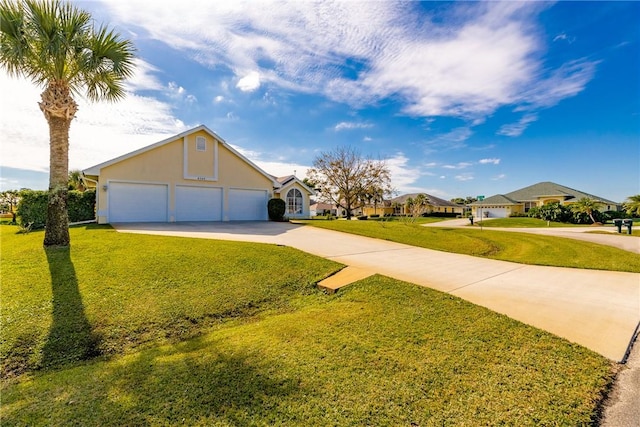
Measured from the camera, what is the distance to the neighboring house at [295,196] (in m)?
24.2

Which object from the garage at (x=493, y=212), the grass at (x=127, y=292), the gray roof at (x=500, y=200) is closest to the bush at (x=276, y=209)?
the grass at (x=127, y=292)

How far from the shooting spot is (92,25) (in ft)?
25.6

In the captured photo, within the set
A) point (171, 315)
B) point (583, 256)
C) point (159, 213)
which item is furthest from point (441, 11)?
point (159, 213)

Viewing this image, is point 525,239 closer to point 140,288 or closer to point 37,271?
point 140,288

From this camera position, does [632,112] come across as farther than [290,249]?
Yes

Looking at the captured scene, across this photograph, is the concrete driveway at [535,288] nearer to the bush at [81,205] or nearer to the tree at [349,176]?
the bush at [81,205]

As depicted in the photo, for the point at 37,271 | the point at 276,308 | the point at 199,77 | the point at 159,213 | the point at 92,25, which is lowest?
the point at 276,308

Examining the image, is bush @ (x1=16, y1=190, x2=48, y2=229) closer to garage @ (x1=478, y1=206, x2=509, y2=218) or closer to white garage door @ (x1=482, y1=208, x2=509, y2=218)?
garage @ (x1=478, y1=206, x2=509, y2=218)

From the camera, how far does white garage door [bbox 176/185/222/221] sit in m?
17.5

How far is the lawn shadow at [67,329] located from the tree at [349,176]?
3188cm

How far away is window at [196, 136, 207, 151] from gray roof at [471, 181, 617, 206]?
→ 44324mm

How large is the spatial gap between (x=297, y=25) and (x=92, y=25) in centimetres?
577

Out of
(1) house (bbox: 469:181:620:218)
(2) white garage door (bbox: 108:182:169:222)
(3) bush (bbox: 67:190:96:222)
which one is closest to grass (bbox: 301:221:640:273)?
(2) white garage door (bbox: 108:182:169:222)

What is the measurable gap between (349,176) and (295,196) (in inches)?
506
